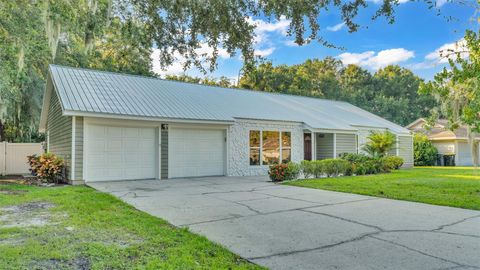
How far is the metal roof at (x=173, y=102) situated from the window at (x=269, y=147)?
2.48ft

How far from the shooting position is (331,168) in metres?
13.9

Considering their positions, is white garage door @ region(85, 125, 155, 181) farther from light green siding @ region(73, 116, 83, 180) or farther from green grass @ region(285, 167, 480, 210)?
green grass @ region(285, 167, 480, 210)

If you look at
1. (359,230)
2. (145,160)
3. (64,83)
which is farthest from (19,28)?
(359,230)

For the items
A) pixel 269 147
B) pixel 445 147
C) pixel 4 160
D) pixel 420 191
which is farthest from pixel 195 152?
pixel 445 147

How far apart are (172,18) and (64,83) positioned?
875 cm

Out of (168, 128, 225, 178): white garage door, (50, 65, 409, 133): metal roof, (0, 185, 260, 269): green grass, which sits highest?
(50, 65, 409, 133): metal roof

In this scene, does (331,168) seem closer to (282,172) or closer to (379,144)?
(282,172)

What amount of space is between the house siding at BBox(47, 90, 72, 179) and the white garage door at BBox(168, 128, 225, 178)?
3363 mm

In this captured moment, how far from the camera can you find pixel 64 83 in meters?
12.5

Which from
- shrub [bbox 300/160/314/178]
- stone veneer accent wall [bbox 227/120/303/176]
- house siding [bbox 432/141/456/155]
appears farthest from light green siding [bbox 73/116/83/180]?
house siding [bbox 432/141/456/155]

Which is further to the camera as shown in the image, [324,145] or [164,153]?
[324,145]

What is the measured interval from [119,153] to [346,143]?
1182 centimetres

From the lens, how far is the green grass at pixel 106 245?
143 inches

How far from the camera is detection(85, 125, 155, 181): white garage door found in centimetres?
1150
